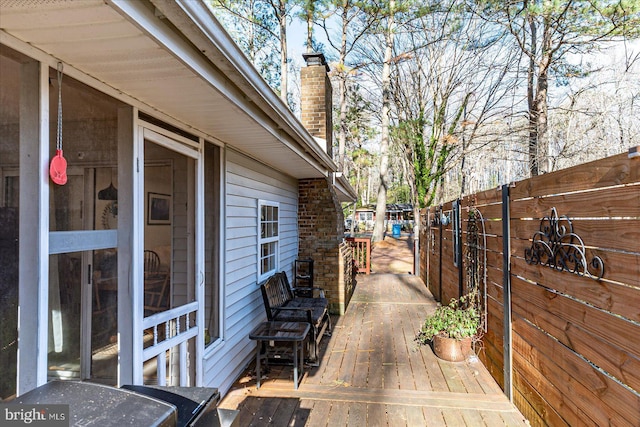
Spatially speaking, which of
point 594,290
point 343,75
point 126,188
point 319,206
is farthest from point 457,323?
point 343,75

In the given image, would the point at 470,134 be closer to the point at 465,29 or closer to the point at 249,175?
the point at 465,29

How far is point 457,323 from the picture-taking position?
Result: 3986mm

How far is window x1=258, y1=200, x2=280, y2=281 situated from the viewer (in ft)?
15.0

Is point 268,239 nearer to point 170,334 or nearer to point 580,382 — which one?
point 170,334

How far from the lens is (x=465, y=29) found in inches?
472

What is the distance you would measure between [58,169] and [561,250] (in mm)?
2708

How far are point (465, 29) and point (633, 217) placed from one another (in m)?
12.5

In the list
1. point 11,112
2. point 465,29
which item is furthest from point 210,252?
point 465,29

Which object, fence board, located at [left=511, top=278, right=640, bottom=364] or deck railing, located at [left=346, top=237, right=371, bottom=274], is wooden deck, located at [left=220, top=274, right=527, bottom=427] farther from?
deck railing, located at [left=346, top=237, right=371, bottom=274]

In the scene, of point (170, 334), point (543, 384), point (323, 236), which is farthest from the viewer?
point (323, 236)

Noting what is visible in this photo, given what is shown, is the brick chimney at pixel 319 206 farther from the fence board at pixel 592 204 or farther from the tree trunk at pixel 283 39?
the tree trunk at pixel 283 39

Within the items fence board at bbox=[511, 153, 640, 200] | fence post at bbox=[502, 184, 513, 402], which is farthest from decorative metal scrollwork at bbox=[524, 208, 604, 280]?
fence post at bbox=[502, 184, 513, 402]

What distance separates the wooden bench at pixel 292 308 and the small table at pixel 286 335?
180 millimetres

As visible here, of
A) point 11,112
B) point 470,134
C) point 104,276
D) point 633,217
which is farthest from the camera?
point 470,134
